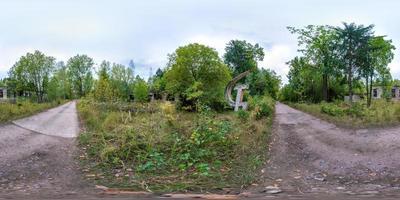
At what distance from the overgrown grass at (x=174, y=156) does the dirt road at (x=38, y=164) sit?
0.42 metres

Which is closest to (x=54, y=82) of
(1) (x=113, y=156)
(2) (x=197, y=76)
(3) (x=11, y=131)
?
(2) (x=197, y=76)

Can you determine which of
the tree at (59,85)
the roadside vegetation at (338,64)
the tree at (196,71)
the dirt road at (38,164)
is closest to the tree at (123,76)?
the tree at (59,85)

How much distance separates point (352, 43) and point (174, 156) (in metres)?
34.2

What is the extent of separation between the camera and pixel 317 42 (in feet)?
142

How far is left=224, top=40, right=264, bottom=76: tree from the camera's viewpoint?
61.1 metres

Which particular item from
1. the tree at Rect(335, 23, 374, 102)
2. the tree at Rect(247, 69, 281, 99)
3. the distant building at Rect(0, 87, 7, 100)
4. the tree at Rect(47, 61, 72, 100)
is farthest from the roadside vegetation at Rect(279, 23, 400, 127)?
the distant building at Rect(0, 87, 7, 100)

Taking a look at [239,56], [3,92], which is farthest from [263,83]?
[3,92]

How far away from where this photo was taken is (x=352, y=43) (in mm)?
38594

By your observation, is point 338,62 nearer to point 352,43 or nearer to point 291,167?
point 352,43

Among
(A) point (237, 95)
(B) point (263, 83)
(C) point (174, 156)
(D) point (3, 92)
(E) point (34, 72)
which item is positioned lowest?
(C) point (174, 156)

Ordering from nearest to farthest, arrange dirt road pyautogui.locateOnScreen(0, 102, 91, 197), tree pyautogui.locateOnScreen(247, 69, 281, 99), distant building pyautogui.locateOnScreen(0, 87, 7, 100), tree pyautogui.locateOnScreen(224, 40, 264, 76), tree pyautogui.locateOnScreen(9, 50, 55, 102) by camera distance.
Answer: dirt road pyautogui.locateOnScreen(0, 102, 91, 197) < tree pyautogui.locateOnScreen(247, 69, 281, 99) < tree pyautogui.locateOnScreen(224, 40, 264, 76) < tree pyautogui.locateOnScreen(9, 50, 55, 102) < distant building pyautogui.locateOnScreen(0, 87, 7, 100)

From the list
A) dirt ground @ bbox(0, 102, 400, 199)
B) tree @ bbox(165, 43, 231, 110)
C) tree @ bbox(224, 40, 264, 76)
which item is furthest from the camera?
tree @ bbox(224, 40, 264, 76)

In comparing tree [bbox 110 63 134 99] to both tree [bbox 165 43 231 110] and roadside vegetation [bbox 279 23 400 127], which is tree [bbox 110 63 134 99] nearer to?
roadside vegetation [bbox 279 23 400 127]

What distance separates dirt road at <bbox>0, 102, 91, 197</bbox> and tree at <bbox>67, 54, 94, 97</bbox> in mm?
74669
